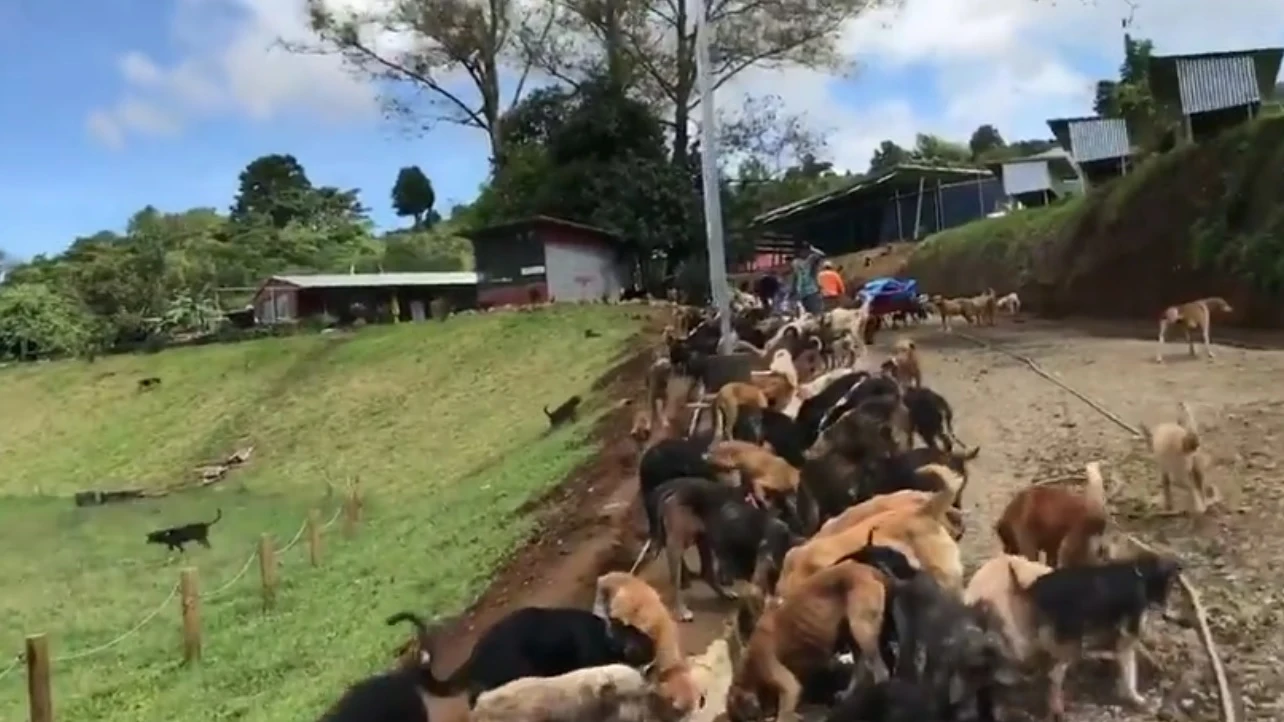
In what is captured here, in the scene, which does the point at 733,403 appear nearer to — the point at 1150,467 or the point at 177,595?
the point at 1150,467

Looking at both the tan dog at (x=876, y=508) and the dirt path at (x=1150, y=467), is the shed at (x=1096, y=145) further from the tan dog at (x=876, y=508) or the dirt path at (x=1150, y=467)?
the tan dog at (x=876, y=508)

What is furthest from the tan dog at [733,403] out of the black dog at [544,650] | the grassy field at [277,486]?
the black dog at [544,650]

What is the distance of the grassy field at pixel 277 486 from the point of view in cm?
1219

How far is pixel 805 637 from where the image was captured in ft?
19.1

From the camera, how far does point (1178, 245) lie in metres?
24.9

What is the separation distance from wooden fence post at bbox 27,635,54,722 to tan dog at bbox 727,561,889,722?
5.73 meters

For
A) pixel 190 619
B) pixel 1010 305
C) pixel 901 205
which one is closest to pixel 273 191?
pixel 901 205

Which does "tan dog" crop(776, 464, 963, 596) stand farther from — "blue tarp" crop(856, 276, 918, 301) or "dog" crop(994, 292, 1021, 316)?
"dog" crop(994, 292, 1021, 316)

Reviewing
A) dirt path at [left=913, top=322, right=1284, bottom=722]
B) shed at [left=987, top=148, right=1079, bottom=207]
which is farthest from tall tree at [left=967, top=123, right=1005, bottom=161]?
dirt path at [left=913, top=322, right=1284, bottom=722]

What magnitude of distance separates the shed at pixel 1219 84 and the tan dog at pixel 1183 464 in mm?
20508

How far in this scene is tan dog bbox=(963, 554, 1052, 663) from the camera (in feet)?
18.3

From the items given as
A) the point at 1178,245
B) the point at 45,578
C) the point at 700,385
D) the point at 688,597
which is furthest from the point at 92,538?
the point at 1178,245

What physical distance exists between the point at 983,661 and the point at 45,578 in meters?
17.0

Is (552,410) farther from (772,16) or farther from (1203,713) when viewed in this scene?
(1203,713)
